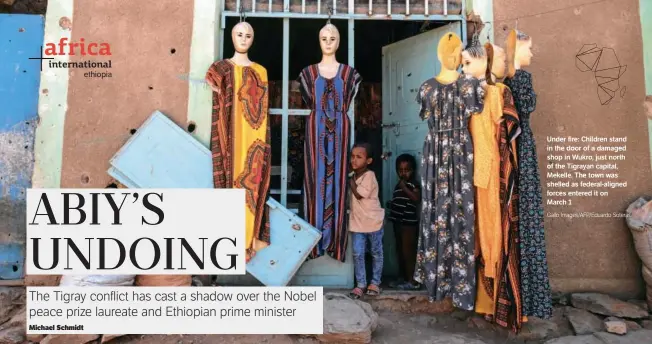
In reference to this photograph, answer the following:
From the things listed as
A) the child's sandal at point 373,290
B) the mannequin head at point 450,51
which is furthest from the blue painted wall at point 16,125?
the mannequin head at point 450,51

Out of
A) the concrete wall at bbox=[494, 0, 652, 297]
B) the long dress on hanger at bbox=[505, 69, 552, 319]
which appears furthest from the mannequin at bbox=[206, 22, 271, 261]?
the concrete wall at bbox=[494, 0, 652, 297]

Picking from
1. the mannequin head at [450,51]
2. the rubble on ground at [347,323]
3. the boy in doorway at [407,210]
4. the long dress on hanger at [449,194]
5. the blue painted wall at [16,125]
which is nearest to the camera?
the rubble on ground at [347,323]

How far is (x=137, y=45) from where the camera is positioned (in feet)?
12.4

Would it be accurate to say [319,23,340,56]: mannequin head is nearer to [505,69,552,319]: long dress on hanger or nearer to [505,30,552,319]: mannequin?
[505,30,552,319]: mannequin

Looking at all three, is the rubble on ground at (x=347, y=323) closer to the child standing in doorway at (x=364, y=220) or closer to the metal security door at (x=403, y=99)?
the child standing in doorway at (x=364, y=220)

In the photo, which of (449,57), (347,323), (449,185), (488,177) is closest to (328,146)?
(449,185)

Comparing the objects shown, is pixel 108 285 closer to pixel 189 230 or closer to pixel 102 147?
pixel 189 230

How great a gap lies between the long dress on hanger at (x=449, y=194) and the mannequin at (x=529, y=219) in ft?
1.04

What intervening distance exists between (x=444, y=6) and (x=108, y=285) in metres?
3.31

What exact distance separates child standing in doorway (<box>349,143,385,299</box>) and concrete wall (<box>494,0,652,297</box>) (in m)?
1.33

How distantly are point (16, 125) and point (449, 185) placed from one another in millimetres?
3312

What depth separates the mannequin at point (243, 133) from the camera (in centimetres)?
353

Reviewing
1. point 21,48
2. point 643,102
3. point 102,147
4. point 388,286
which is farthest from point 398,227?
point 21,48

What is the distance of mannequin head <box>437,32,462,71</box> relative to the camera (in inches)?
135
